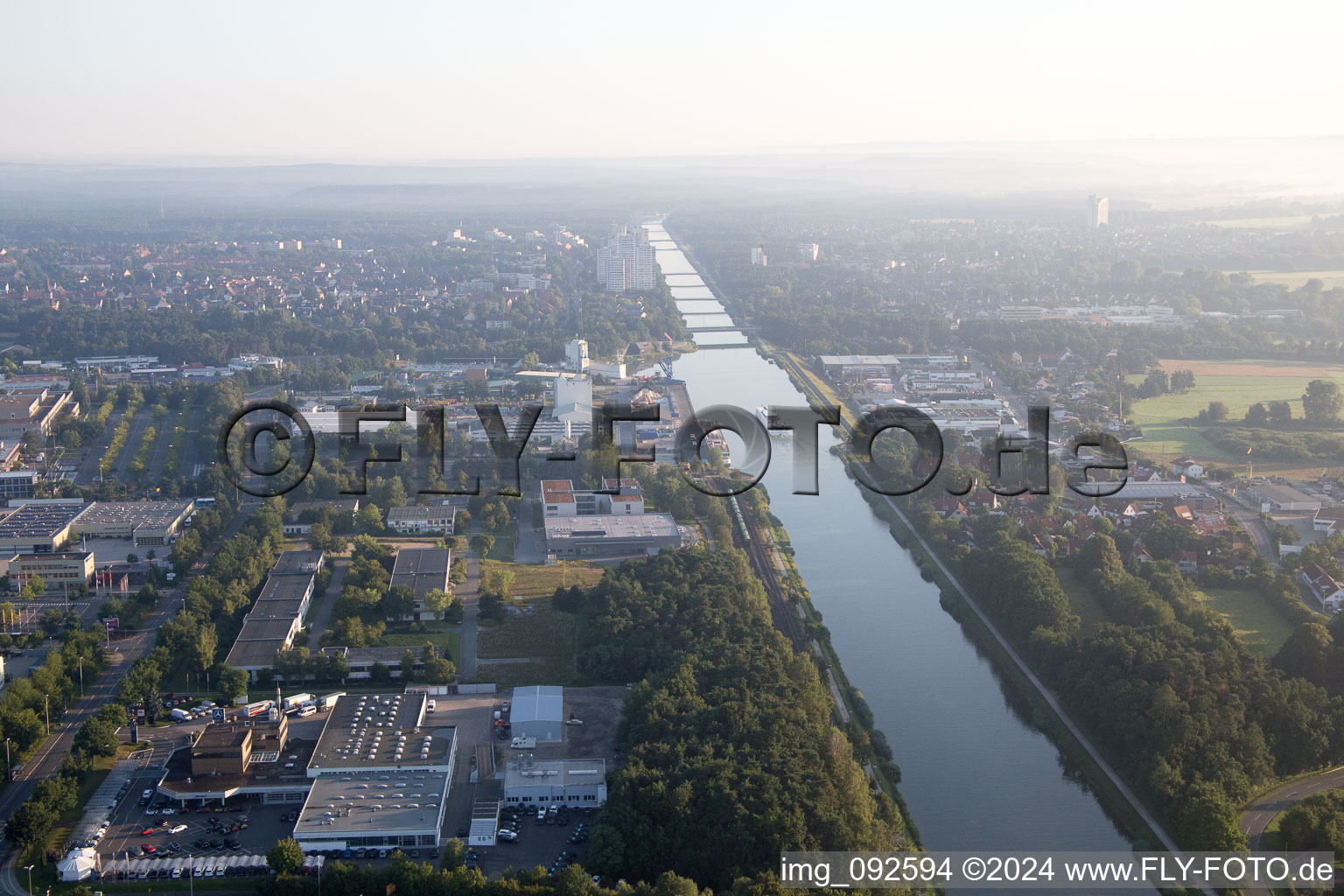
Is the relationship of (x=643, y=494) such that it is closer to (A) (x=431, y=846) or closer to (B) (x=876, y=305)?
(A) (x=431, y=846)

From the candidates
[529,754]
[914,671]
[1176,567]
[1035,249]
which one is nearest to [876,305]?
[1035,249]

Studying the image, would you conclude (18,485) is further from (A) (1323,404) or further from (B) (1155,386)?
(A) (1323,404)

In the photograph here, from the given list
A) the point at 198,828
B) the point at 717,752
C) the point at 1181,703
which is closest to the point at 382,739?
the point at 198,828

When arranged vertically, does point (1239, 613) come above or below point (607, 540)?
below

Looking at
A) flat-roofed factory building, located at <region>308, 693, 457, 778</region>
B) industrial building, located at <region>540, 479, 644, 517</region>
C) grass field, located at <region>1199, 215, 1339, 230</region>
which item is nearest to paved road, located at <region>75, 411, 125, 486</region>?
industrial building, located at <region>540, 479, 644, 517</region>

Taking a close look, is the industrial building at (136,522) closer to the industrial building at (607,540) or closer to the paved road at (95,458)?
the paved road at (95,458)

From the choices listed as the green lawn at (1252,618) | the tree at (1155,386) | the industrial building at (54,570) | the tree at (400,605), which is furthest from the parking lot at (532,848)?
the tree at (1155,386)
